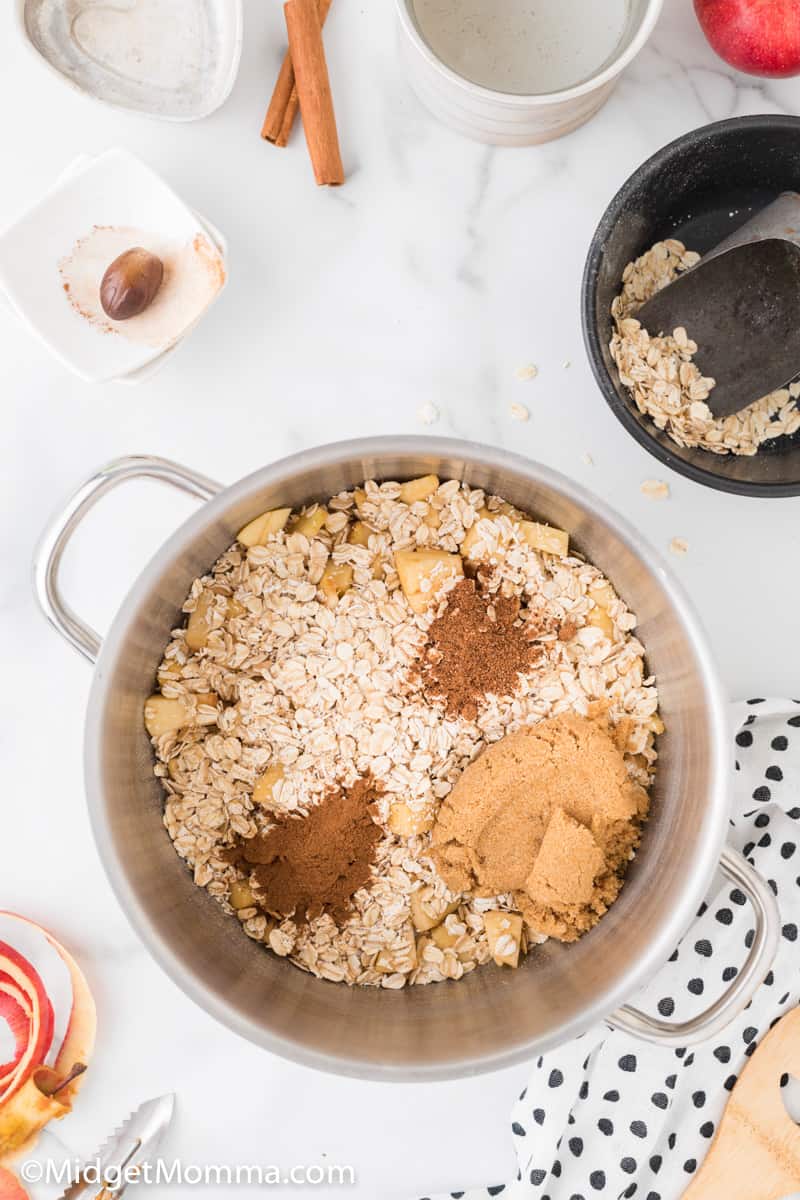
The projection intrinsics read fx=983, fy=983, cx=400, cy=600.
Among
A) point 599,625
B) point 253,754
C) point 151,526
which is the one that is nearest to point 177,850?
point 253,754

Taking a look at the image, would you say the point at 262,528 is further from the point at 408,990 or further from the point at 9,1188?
the point at 9,1188

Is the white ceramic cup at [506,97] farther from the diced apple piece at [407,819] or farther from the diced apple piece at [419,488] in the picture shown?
the diced apple piece at [407,819]

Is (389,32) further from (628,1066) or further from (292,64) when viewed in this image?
(628,1066)

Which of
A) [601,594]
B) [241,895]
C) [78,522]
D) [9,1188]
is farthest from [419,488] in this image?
[9,1188]

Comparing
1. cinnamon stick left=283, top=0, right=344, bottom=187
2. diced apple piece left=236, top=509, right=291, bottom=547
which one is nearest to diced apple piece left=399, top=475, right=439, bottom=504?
diced apple piece left=236, top=509, right=291, bottom=547

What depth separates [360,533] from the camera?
92 centimetres

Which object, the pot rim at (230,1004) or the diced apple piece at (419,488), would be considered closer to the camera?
the pot rim at (230,1004)

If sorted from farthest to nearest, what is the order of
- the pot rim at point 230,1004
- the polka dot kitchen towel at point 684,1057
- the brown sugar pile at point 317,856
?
1. the polka dot kitchen towel at point 684,1057
2. the brown sugar pile at point 317,856
3. the pot rim at point 230,1004

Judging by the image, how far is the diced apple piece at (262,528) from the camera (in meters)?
0.88

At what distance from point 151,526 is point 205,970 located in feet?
1.43

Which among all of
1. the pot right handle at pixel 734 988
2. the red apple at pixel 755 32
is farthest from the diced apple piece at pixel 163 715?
the red apple at pixel 755 32

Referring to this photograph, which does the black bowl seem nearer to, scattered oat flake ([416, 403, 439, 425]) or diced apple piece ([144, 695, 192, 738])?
scattered oat flake ([416, 403, 439, 425])

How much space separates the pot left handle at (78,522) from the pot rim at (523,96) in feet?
1.42

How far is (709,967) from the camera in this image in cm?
98
